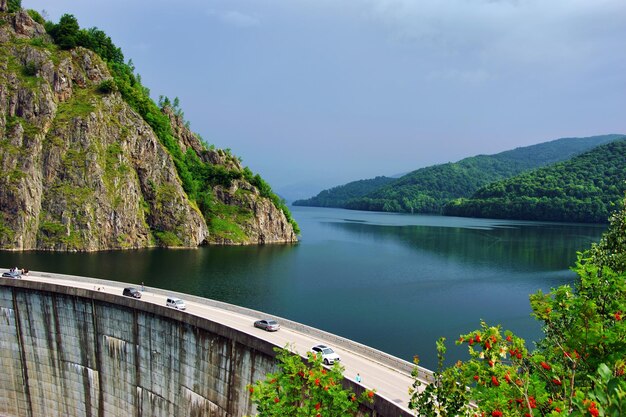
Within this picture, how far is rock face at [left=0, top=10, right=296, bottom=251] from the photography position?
9550 centimetres

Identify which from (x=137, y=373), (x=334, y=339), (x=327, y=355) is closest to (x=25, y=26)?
(x=137, y=373)

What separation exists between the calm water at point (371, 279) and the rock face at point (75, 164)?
8389 mm

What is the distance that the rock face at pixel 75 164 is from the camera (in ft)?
313

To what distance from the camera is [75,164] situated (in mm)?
101688

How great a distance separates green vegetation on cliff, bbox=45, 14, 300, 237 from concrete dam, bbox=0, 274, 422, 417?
250 ft

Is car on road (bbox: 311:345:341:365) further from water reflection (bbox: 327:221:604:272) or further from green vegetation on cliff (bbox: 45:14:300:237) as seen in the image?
green vegetation on cliff (bbox: 45:14:300:237)

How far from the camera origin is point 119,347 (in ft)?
123

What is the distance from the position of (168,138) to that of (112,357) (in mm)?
110224

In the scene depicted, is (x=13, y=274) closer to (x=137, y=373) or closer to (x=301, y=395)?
(x=137, y=373)

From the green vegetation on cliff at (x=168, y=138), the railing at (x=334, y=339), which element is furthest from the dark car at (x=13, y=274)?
the green vegetation on cliff at (x=168, y=138)

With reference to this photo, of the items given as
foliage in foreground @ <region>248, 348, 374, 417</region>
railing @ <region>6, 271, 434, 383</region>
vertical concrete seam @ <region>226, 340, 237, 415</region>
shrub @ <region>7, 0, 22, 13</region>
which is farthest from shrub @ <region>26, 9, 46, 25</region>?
foliage in foreground @ <region>248, 348, 374, 417</region>

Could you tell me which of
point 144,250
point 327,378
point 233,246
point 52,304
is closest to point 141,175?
point 144,250

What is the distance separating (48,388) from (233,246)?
282ft

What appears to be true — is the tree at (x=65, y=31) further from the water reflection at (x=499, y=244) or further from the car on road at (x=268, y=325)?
the car on road at (x=268, y=325)
